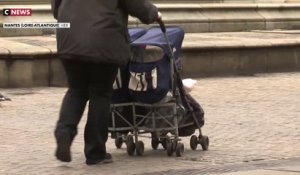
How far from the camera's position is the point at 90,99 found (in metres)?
6.84

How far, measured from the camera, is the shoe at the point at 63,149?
659cm

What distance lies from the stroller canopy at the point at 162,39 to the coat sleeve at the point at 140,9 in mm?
431

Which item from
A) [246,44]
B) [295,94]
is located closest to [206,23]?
[246,44]

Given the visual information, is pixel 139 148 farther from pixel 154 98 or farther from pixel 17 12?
pixel 17 12

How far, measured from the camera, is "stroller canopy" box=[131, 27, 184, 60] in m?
7.22

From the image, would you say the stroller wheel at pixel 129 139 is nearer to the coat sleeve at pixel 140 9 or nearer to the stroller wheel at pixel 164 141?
the stroller wheel at pixel 164 141

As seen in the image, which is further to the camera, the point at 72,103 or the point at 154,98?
the point at 154,98

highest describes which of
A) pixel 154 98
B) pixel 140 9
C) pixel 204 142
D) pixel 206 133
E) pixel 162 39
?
pixel 140 9

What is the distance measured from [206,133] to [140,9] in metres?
2.46

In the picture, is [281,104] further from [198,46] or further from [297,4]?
[297,4]

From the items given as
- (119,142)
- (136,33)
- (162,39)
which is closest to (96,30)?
(162,39)

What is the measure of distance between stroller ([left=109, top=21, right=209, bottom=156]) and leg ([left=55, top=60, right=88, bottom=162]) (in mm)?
538

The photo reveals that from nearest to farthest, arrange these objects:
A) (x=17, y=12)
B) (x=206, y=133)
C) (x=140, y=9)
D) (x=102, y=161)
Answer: (x=140, y=9)
(x=102, y=161)
(x=206, y=133)
(x=17, y=12)

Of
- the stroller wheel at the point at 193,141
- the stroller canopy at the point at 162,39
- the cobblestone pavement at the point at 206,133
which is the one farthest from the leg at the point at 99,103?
the stroller wheel at the point at 193,141
